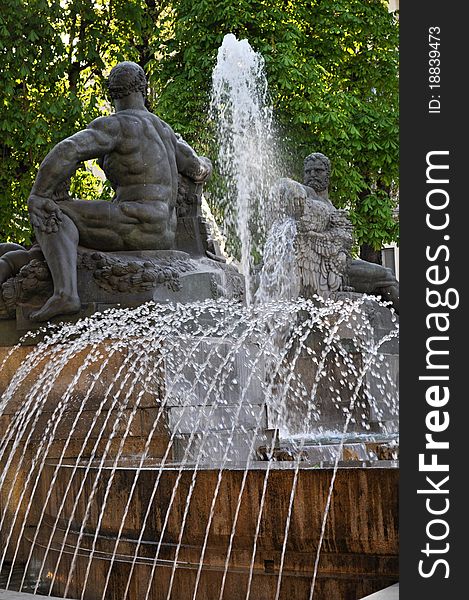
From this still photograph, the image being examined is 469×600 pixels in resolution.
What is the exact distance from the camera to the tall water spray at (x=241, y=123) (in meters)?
21.7

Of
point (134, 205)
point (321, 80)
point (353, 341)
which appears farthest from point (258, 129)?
point (134, 205)

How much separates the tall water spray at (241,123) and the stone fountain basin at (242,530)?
14766mm

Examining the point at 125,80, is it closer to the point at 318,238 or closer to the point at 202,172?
the point at 202,172

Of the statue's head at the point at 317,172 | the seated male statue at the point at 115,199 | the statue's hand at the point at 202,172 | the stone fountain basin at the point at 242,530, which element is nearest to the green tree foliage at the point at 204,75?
the statue's head at the point at 317,172

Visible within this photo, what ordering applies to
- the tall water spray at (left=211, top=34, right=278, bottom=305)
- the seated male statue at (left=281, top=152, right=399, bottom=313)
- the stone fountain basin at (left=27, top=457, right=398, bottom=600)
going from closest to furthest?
1. the stone fountain basin at (left=27, top=457, right=398, bottom=600)
2. the seated male statue at (left=281, top=152, right=399, bottom=313)
3. the tall water spray at (left=211, top=34, right=278, bottom=305)

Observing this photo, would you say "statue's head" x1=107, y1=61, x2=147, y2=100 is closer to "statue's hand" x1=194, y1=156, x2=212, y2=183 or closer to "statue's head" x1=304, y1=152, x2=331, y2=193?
"statue's hand" x1=194, y1=156, x2=212, y2=183

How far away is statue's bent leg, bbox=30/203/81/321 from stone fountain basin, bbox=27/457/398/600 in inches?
94.0

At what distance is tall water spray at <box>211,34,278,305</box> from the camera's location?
2173 centimetres

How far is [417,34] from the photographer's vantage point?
13.5ft

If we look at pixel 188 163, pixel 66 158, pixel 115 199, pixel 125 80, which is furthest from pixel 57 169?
pixel 188 163

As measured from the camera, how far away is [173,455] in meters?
8.70

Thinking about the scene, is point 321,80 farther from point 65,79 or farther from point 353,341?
point 353,341

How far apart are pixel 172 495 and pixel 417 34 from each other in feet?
10.4

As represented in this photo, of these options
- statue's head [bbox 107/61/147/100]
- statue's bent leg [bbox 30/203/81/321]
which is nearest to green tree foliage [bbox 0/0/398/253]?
statue's head [bbox 107/61/147/100]
